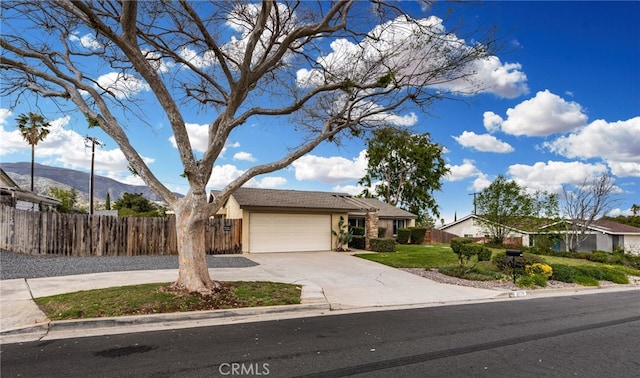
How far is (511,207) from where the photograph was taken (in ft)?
89.9

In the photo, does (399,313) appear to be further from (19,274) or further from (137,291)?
(19,274)

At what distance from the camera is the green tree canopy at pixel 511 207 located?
2725 centimetres

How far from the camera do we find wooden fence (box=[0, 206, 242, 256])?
558 inches

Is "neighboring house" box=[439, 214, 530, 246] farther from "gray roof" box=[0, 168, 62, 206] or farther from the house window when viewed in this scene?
Answer: "gray roof" box=[0, 168, 62, 206]

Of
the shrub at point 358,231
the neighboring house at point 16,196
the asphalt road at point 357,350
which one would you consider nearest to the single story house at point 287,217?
the shrub at point 358,231

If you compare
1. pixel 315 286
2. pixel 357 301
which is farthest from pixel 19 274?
pixel 357 301

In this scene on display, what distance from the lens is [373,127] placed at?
35.2 ft

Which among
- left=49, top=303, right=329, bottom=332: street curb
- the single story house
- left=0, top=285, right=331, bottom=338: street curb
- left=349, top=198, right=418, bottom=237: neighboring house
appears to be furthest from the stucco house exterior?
left=49, top=303, right=329, bottom=332: street curb

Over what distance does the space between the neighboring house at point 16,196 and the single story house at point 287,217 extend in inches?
402

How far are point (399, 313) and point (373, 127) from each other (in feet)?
17.2

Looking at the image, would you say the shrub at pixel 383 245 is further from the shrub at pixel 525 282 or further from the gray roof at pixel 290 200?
the shrub at pixel 525 282

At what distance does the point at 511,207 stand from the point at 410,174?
50.9 feet

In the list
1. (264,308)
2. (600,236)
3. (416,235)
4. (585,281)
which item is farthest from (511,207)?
(264,308)

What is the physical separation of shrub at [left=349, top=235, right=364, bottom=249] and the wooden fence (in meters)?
10.6
